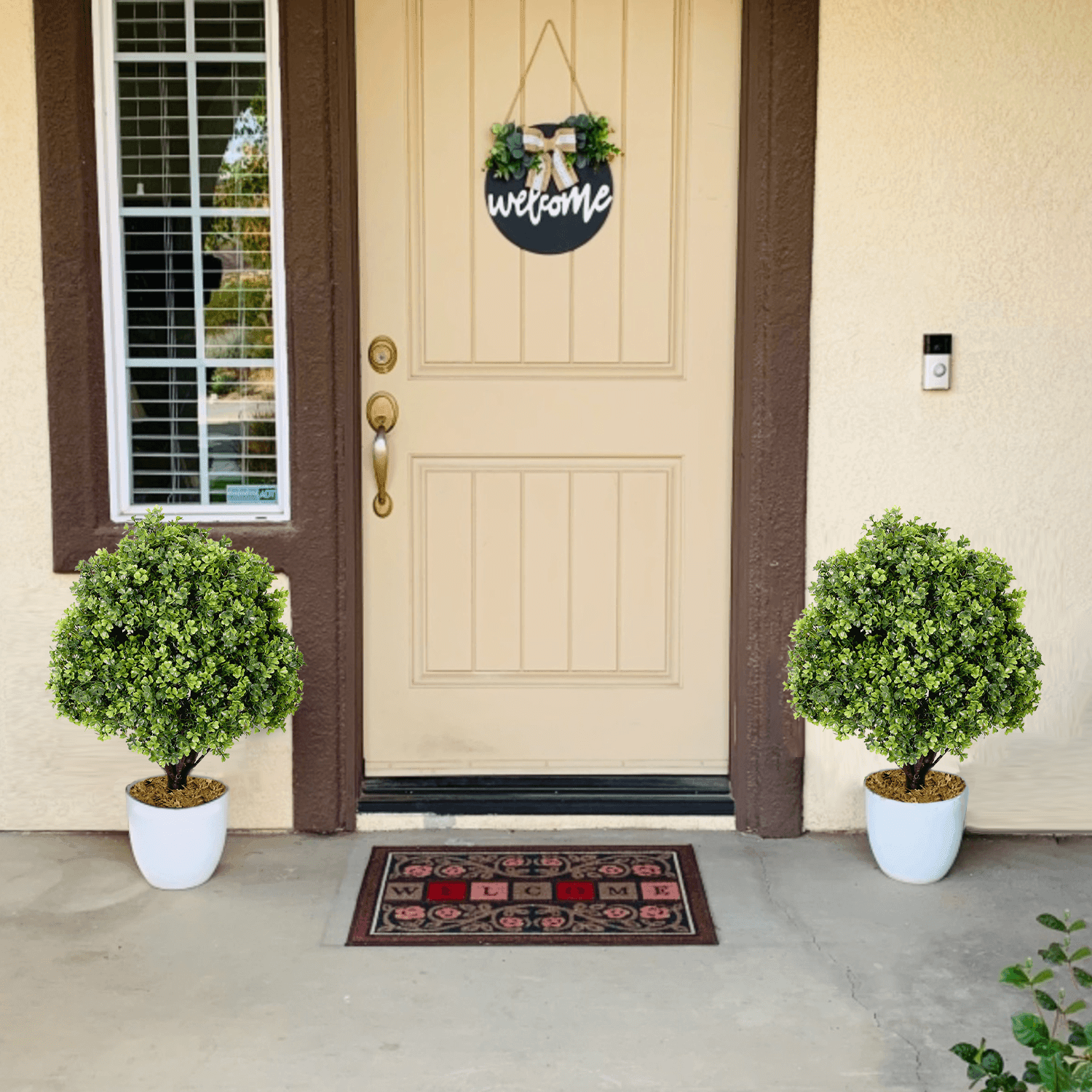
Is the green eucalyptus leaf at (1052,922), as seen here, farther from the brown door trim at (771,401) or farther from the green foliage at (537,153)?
the green foliage at (537,153)

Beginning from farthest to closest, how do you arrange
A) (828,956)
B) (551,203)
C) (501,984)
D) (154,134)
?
(551,203) < (154,134) < (828,956) < (501,984)

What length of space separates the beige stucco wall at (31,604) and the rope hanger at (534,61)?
1290 mm

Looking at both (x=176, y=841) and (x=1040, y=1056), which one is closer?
(x=1040, y=1056)

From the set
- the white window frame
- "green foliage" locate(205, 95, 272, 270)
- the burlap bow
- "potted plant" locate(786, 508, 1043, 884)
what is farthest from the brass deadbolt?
"potted plant" locate(786, 508, 1043, 884)

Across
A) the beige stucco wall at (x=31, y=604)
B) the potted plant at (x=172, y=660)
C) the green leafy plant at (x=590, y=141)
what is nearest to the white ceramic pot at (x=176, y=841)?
the potted plant at (x=172, y=660)

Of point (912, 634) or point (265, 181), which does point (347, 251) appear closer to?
point (265, 181)

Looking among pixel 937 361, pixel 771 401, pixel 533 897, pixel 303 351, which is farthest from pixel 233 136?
pixel 533 897

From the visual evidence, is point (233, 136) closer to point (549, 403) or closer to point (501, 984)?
point (549, 403)

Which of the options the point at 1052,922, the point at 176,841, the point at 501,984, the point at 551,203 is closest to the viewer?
the point at 1052,922

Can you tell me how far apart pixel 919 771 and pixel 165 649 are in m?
1.96

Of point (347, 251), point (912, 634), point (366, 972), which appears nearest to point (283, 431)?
point (347, 251)

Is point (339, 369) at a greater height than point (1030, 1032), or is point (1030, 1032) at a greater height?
point (339, 369)

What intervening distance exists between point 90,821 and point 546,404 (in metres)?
1.78

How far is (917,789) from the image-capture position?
11.5 ft
